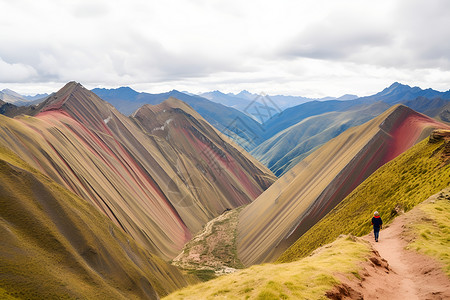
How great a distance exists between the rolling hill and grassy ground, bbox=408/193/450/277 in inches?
2556

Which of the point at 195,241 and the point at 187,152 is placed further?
the point at 187,152

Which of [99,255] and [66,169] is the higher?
[66,169]

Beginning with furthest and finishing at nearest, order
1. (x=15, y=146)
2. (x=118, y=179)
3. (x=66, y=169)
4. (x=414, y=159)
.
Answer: (x=118, y=179) < (x=66, y=169) < (x=15, y=146) < (x=414, y=159)

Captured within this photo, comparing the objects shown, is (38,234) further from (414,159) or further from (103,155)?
(103,155)

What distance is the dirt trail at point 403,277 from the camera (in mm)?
16938

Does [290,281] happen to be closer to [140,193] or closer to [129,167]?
[140,193]

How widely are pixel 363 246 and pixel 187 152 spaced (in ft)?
532

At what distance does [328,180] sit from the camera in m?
81.9

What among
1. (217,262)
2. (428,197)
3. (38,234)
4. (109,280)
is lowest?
(217,262)

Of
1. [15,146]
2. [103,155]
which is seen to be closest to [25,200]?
[15,146]

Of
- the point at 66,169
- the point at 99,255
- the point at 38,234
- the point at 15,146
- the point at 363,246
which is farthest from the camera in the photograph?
the point at 66,169

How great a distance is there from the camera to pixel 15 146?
59.9 m

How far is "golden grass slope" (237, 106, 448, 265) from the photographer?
74.6 meters

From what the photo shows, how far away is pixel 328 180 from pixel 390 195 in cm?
3736
